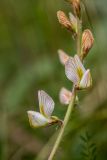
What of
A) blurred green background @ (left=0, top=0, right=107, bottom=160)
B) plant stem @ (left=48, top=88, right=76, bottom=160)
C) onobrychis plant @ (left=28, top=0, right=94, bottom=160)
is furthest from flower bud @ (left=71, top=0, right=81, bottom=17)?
blurred green background @ (left=0, top=0, right=107, bottom=160)

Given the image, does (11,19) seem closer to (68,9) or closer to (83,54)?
(68,9)

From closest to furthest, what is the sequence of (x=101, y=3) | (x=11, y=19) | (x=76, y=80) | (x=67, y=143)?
1. (x=76, y=80)
2. (x=67, y=143)
3. (x=101, y=3)
4. (x=11, y=19)

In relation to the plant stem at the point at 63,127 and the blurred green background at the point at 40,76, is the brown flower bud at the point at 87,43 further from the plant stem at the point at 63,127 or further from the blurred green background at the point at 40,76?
the blurred green background at the point at 40,76

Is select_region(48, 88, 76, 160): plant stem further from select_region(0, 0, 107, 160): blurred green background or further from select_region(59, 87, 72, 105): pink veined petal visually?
select_region(0, 0, 107, 160): blurred green background

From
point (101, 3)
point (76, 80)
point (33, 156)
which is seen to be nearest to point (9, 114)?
point (33, 156)

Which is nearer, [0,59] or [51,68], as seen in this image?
[51,68]
